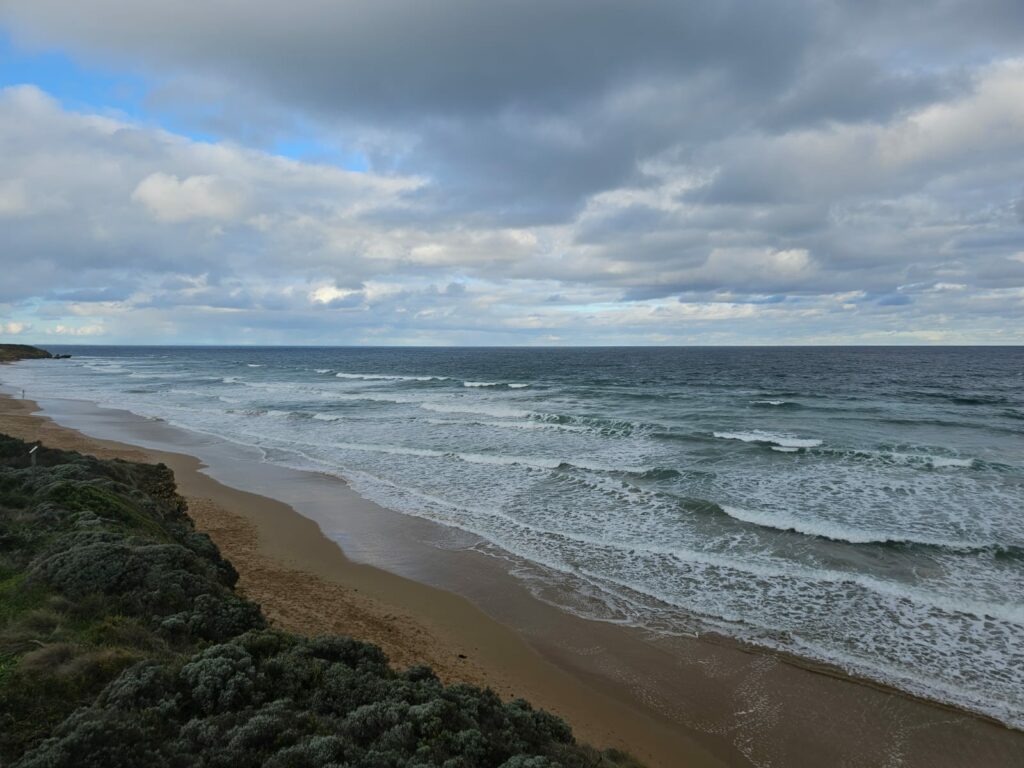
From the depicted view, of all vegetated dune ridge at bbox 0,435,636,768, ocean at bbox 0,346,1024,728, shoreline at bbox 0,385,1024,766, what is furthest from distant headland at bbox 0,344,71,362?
vegetated dune ridge at bbox 0,435,636,768

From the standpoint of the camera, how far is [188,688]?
5.03 metres

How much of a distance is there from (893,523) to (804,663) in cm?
802

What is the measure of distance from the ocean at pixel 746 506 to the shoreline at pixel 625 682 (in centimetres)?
59

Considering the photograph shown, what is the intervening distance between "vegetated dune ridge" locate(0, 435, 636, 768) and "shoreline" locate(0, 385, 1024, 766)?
1.82 metres

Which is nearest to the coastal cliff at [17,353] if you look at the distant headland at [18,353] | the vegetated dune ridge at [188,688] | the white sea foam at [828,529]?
the distant headland at [18,353]

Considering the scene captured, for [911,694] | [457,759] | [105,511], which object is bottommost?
[911,694]

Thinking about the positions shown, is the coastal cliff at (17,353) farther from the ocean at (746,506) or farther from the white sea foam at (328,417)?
the white sea foam at (328,417)

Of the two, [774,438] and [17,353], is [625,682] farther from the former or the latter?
[17,353]

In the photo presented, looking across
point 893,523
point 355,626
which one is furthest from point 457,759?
point 893,523

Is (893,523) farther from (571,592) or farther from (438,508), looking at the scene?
(438,508)

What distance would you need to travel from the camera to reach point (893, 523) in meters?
14.8

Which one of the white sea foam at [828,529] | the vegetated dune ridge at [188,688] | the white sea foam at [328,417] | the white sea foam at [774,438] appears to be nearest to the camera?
the vegetated dune ridge at [188,688]

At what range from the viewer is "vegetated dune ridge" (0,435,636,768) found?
434 centimetres

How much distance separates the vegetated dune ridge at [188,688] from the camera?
434cm
